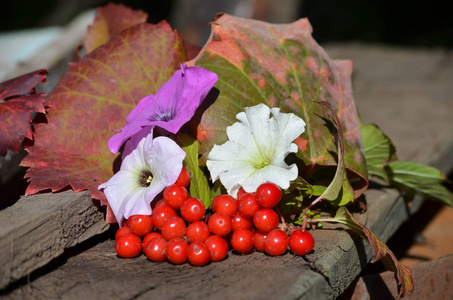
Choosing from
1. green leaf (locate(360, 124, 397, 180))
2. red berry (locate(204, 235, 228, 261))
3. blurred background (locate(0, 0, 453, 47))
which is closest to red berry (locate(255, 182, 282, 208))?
red berry (locate(204, 235, 228, 261))

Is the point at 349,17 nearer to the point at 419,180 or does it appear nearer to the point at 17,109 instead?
the point at 419,180

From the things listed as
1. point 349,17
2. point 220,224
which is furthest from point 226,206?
point 349,17

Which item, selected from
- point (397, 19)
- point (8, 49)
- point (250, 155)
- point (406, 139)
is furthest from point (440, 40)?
point (250, 155)

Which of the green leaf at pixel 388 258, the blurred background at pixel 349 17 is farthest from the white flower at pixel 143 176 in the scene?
the blurred background at pixel 349 17

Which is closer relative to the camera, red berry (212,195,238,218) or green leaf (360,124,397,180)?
red berry (212,195,238,218)

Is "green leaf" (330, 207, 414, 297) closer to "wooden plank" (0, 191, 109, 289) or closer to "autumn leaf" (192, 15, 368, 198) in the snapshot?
"autumn leaf" (192, 15, 368, 198)

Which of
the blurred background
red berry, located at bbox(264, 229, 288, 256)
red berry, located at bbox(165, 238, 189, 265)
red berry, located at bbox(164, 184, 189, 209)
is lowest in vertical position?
the blurred background

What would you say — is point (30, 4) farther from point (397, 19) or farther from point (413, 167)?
point (413, 167)
